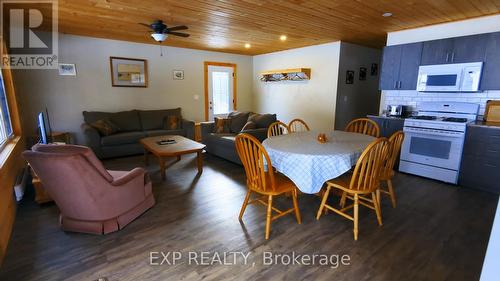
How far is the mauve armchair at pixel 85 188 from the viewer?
6.52 feet

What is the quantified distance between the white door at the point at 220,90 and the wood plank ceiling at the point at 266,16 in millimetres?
1883

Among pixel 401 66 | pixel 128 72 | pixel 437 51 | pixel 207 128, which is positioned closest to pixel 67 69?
pixel 128 72

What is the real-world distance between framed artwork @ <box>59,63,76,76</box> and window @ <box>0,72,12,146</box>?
59.5 inches

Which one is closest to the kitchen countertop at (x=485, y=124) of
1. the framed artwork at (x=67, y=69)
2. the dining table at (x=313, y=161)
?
the dining table at (x=313, y=161)

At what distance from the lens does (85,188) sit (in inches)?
84.7

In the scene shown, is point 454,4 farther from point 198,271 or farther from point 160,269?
point 160,269

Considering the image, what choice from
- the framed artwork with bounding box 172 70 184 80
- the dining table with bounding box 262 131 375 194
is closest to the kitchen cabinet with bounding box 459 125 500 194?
the dining table with bounding box 262 131 375 194

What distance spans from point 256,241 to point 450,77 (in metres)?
3.64

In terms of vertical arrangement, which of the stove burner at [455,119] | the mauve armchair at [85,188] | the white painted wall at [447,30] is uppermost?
the white painted wall at [447,30]

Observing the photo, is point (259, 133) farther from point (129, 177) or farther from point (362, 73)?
point (362, 73)

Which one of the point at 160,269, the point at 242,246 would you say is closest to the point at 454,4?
the point at 242,246

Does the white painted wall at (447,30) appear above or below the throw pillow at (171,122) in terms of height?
above

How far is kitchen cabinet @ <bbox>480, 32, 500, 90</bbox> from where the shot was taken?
10.9 ft

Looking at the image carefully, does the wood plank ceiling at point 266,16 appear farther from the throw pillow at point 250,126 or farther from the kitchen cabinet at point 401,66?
the throw pillow at point 250,126
